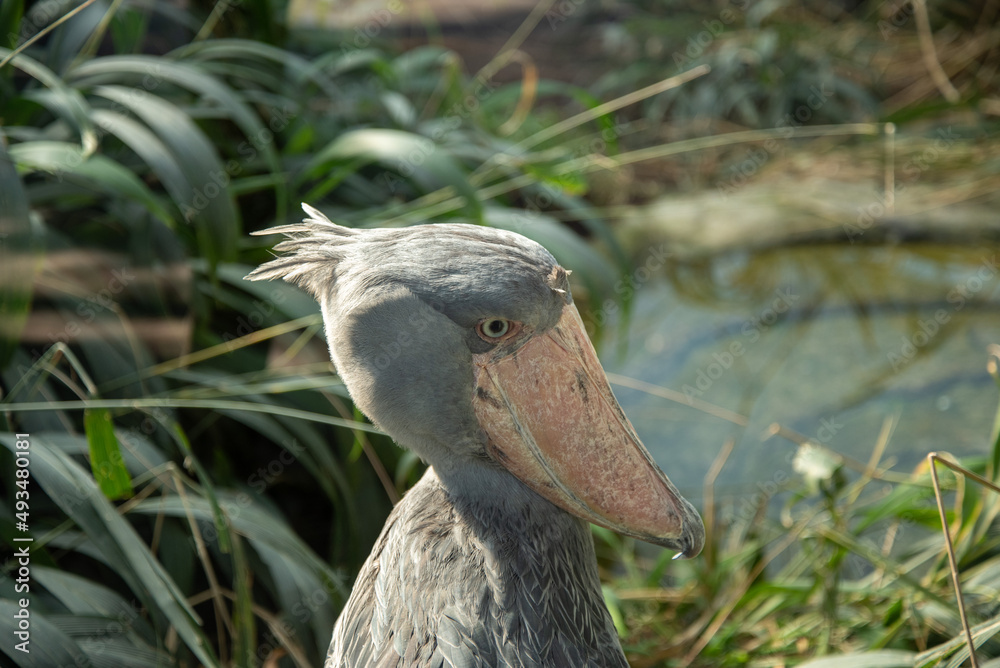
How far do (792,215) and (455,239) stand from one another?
9.37 feet

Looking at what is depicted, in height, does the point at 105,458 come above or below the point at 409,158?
below

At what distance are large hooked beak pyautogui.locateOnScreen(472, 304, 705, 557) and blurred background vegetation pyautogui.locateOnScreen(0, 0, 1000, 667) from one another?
0.54 m

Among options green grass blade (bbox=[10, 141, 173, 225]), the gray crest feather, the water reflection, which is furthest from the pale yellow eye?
the water reflection

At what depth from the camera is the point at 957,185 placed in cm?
352

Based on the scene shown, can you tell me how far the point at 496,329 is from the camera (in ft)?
3.44

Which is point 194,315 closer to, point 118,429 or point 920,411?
point 118,429

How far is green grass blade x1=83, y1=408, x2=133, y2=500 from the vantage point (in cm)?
127

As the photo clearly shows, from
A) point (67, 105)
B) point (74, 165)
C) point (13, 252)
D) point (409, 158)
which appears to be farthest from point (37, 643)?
point (409, 158)

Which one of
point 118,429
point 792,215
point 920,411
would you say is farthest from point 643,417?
point 118,429

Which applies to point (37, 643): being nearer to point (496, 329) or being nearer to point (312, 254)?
point (312, 254)

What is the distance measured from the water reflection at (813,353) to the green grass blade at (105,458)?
1.60 meters

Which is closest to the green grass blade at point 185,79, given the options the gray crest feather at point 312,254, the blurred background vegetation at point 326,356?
the blurred background vegetation at point 326,356

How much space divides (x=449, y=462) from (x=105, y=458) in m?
0.57

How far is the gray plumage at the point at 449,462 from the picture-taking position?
3.35 ft
